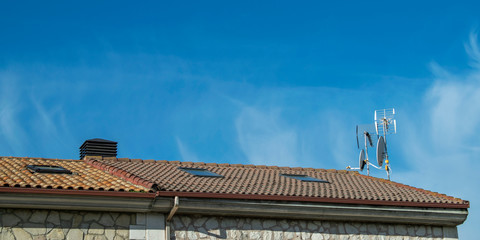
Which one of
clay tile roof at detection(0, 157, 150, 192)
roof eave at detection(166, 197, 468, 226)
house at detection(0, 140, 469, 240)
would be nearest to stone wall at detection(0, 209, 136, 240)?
house at detection(0, 140, 469, 240)

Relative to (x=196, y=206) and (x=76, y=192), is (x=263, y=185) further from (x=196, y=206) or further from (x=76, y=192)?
(x=76, y=192)

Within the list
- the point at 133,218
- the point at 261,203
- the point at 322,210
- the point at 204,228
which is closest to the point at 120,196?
the point at 133,218

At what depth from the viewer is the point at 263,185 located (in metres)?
14.4

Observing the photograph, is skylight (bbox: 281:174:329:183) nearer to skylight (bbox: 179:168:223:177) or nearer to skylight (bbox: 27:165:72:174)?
skylight (bbox: 179:168:223:177)

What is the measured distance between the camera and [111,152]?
17859 mm

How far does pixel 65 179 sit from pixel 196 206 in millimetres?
2574

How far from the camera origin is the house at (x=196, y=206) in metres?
11.8

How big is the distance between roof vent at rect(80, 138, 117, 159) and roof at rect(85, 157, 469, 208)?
1.22 m

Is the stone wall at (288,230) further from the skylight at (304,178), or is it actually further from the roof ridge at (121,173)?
the skylight at (304,178)

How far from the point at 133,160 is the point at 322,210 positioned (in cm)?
538

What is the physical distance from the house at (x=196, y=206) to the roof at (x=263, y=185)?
0.08 ft

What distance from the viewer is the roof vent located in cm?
1756

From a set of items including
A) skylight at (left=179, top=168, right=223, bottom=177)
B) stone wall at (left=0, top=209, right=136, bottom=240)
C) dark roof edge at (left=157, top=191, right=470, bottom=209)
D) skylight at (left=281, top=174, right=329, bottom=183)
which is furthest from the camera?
skylight at (left=281, top=174, right=329, bottom=183)

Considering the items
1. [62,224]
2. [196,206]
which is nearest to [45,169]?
[62,224]
